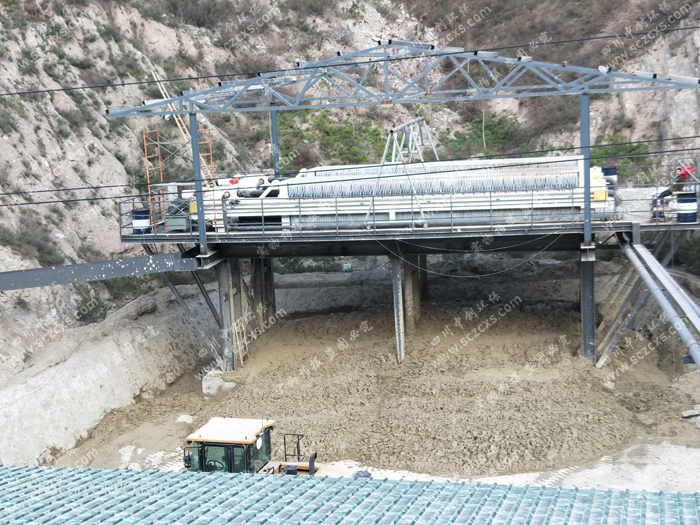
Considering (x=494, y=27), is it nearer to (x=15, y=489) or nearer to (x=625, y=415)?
(x=625, y=415)

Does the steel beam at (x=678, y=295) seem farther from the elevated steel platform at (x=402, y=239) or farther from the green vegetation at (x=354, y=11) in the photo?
the green vegetation at (x=354, y=11)

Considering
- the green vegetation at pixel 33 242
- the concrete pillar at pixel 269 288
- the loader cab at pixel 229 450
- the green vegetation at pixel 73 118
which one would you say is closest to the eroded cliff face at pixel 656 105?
the concrete pillar at pixel 269 288


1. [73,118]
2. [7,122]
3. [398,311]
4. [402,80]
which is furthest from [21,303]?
[402,80]

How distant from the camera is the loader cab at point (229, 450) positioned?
13281 millimetres

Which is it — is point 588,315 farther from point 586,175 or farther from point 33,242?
point 33,242

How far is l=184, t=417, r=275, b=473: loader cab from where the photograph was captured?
13281mm

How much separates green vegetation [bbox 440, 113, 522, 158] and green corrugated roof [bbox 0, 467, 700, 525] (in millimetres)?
32386

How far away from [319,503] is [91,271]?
13229mm

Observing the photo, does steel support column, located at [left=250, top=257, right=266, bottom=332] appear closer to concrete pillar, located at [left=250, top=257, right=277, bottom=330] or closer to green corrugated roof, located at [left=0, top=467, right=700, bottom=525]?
concrete pillar, located at [left=250, top=257, right=277, bottom=330]

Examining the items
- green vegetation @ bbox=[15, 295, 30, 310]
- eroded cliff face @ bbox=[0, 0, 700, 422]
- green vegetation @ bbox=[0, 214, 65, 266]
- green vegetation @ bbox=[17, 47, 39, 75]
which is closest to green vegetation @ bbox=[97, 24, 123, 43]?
eroded cliff face @ bbox=[0, 0, 700, 422]

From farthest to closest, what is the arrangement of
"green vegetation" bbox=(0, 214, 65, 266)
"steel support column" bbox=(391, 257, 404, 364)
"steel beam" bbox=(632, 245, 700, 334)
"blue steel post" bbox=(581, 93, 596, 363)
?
1. "green vegetation" bbox=(0, 214, 65, 266)
2. "steel support column" bbox=(391, 257, 404, 364)
3. "blue steel post" bbox=(581, 93, 596, 363)
4. "steel beam" bbox=(632, 245, 700, 334)

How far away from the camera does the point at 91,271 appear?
67.5ft

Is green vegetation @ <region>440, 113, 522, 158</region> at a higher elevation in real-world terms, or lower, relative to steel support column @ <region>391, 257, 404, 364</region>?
higher

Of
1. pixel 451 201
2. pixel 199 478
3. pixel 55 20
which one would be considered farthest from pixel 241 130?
pixel 199 478
